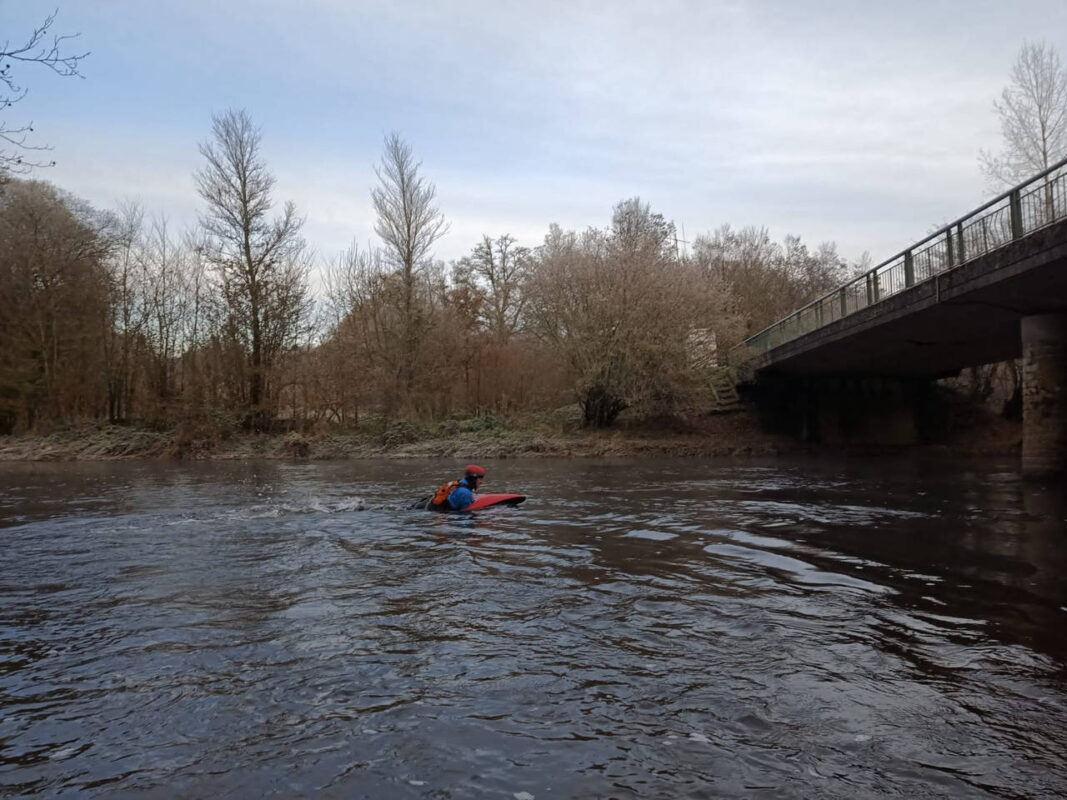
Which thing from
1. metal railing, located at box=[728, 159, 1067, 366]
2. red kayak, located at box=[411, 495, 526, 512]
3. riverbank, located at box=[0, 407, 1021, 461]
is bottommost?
red kayak, located at box=[411, 495, 526, 512]

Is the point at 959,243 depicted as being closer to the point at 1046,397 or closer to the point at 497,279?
the point at 1046,397

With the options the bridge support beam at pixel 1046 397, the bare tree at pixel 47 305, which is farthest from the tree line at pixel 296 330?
the bridge support beam at pixel 1046 397

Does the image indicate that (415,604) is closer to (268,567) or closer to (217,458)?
(268,567)

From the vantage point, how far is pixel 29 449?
105 feet

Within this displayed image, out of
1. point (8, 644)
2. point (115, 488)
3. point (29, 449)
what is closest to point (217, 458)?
point (29, 449)

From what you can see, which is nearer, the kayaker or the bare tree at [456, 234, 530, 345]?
the kayaker

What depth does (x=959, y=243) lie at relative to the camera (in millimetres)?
17188

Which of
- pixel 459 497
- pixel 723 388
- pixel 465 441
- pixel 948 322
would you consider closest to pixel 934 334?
pixel 948 322

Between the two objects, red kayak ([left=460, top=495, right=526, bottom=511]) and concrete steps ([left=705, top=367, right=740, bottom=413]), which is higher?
concrete steps ([left=705, top=367, right=740, bottom=413])

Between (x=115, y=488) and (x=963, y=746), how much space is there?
Answer: 20.2 metres

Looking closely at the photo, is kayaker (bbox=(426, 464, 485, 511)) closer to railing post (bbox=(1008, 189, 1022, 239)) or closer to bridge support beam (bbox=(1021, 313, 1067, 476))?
railing post (bbox=(1008, 189, 1022, 239))

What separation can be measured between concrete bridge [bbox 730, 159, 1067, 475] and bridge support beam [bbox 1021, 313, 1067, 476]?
0.08 feet

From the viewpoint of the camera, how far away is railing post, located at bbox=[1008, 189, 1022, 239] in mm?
14883

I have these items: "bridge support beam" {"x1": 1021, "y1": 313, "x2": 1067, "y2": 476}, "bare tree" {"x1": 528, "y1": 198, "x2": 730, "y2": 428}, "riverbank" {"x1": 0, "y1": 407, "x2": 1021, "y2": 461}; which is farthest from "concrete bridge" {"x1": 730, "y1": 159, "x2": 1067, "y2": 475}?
"bare tree" {"x1": 528, "y1": 198, "x2": 730, "y2": 428}
